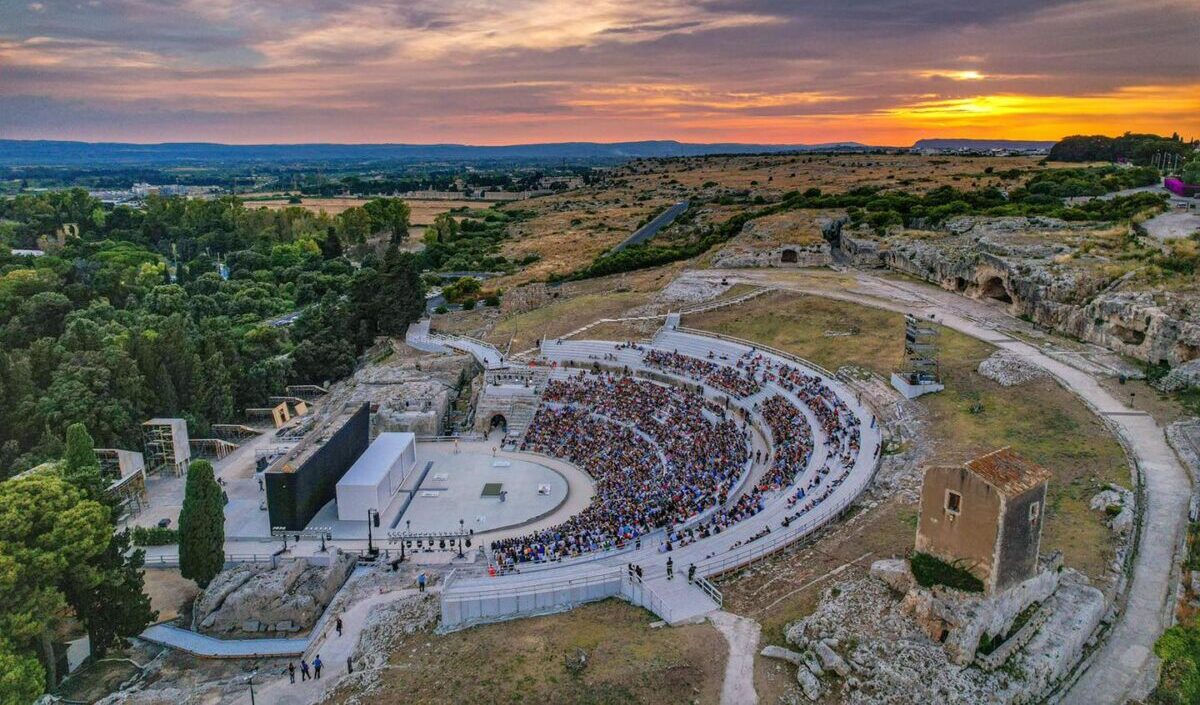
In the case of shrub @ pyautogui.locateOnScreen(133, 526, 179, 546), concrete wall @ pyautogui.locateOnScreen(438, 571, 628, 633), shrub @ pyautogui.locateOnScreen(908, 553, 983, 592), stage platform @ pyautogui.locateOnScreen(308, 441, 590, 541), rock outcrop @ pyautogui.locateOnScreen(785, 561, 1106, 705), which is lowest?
shrub @ pyautogui.locateOnScreen(133, 526, 179, 546)

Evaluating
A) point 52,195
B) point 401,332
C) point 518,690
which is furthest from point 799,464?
point 52,195

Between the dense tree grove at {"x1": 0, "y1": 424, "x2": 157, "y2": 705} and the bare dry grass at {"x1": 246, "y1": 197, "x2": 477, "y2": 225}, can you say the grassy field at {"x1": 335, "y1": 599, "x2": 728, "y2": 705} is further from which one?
the bare dry grass at {"x1": 246, "y1": 197, "x2": 477, "y2": 225}

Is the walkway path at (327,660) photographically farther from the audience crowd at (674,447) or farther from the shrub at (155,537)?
the shrub at (155,537)

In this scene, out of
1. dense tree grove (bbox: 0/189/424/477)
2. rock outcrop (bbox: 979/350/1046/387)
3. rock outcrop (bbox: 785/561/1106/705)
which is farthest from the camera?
dense tree grove (bbox: 0/189/424/477)

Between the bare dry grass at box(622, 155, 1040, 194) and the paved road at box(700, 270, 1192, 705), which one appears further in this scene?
the bare dry grass at box(622, 155, 1040, 194)

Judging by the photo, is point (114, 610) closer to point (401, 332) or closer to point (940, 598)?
point (940, 598)

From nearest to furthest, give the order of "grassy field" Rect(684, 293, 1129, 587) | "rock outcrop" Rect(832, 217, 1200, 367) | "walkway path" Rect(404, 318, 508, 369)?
"grassy field" Rect(684, 293, 1129, 587) → "rock outcrop" Rect(832, 217, 1200, 367) → "walkway path" Rect(404, 318, 508, 369)

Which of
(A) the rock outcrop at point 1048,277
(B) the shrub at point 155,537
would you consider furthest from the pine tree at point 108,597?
(A) the rock outcrop at point 1048,277

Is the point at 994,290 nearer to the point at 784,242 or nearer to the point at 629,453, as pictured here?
the point at 784,242

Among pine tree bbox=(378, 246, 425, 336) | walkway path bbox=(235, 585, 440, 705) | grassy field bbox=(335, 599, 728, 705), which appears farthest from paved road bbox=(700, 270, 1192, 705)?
pine tree bbox=(378, 246, 425, 336)
